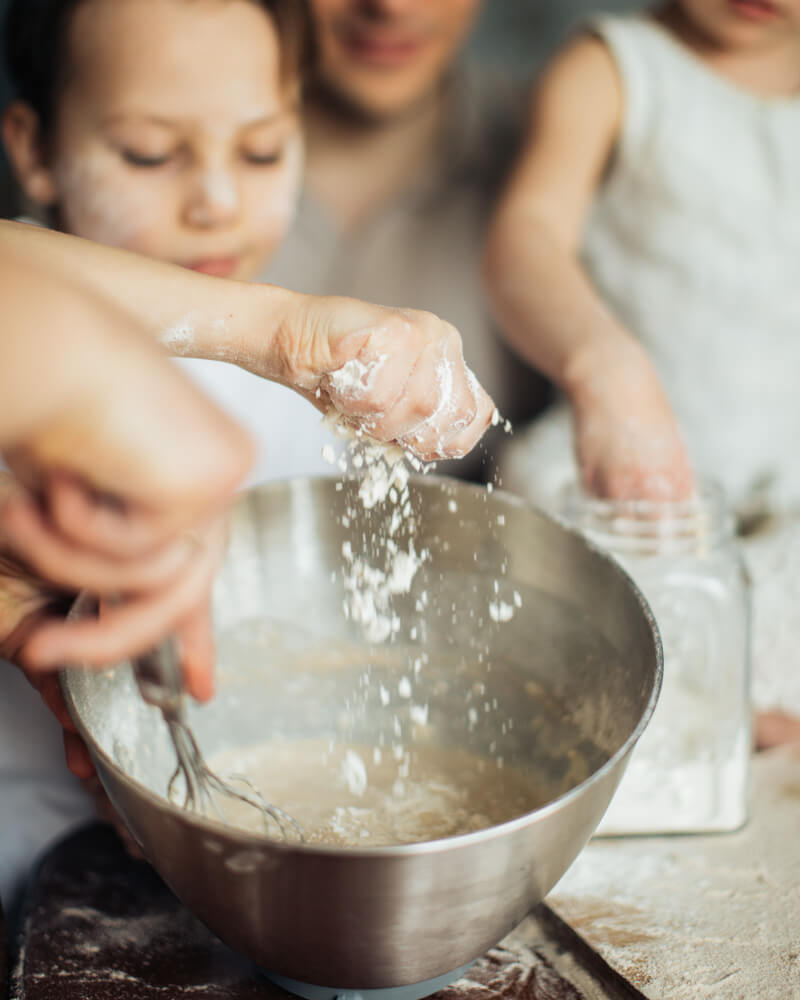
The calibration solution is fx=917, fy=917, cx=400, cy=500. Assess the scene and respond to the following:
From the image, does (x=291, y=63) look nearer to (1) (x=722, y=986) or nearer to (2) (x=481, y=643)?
(2) (x=481, y=643)

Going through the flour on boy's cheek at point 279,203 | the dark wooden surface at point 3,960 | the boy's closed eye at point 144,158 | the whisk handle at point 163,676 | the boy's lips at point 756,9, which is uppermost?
the boy's lips at point 756,9

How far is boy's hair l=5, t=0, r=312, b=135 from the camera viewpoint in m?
0.75

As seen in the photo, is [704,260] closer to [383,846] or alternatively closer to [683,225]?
[683,225]

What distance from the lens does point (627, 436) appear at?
0.67m

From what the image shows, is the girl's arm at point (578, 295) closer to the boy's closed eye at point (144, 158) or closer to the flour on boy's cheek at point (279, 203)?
the flour on boy's cheek at point (279, 203)

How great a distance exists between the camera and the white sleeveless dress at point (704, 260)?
945 mm

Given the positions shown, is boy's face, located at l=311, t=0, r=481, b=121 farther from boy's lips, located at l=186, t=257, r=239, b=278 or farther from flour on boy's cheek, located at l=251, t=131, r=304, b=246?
boy's lips, located at l=186, t=257, r=239, b=278

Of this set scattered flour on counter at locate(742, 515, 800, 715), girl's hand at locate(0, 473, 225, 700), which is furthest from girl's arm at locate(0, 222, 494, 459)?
scattered flour on counter at locate(742, 515, 800, 715)

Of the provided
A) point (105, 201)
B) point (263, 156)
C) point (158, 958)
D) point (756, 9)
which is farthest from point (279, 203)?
point (158, 958)

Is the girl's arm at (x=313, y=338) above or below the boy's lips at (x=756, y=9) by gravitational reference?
below

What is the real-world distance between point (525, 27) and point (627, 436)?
2.83 feet

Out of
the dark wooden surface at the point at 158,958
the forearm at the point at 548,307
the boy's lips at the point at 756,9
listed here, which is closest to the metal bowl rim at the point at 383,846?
the dark wooden surface at the point at 158,958

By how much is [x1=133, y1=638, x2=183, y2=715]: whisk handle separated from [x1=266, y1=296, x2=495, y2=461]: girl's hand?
0.51 feet

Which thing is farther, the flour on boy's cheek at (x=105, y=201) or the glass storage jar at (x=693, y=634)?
the flour on boy's cheek at (x=105, y=201)
